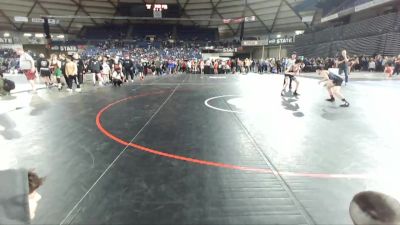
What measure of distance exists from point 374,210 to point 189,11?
44.9 metres

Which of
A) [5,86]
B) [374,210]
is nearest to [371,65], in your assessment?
[5,86]

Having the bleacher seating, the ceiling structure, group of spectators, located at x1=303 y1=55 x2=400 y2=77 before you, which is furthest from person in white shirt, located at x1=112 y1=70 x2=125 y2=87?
→ the ceiling structure

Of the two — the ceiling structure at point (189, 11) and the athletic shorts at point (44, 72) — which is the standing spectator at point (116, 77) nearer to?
the athletic shorts at point (44, 72)

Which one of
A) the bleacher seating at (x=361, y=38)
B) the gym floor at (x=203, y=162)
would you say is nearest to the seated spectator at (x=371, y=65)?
the bleacher seating at (x=361, y=38)

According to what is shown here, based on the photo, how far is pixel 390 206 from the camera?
1237 mm

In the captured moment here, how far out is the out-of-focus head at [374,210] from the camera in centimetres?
119

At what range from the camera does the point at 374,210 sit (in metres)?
1.22

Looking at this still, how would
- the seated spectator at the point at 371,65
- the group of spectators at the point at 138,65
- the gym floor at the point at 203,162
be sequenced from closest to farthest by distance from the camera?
the gym floor at the point at 203,162 → the group of spectators at the point at 138,65 → the seated spectator at the point at 371,65

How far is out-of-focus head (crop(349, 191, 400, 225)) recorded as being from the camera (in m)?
1.19

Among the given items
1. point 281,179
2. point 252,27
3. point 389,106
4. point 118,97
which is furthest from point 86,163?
point 252,27

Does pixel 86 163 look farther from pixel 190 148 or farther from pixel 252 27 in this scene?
pixel 252 27

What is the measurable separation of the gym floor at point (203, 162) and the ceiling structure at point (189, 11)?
3233 centimetres

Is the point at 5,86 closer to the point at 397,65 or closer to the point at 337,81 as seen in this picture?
the point at 337,81

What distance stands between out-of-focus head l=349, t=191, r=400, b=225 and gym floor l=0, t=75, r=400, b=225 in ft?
4.48
